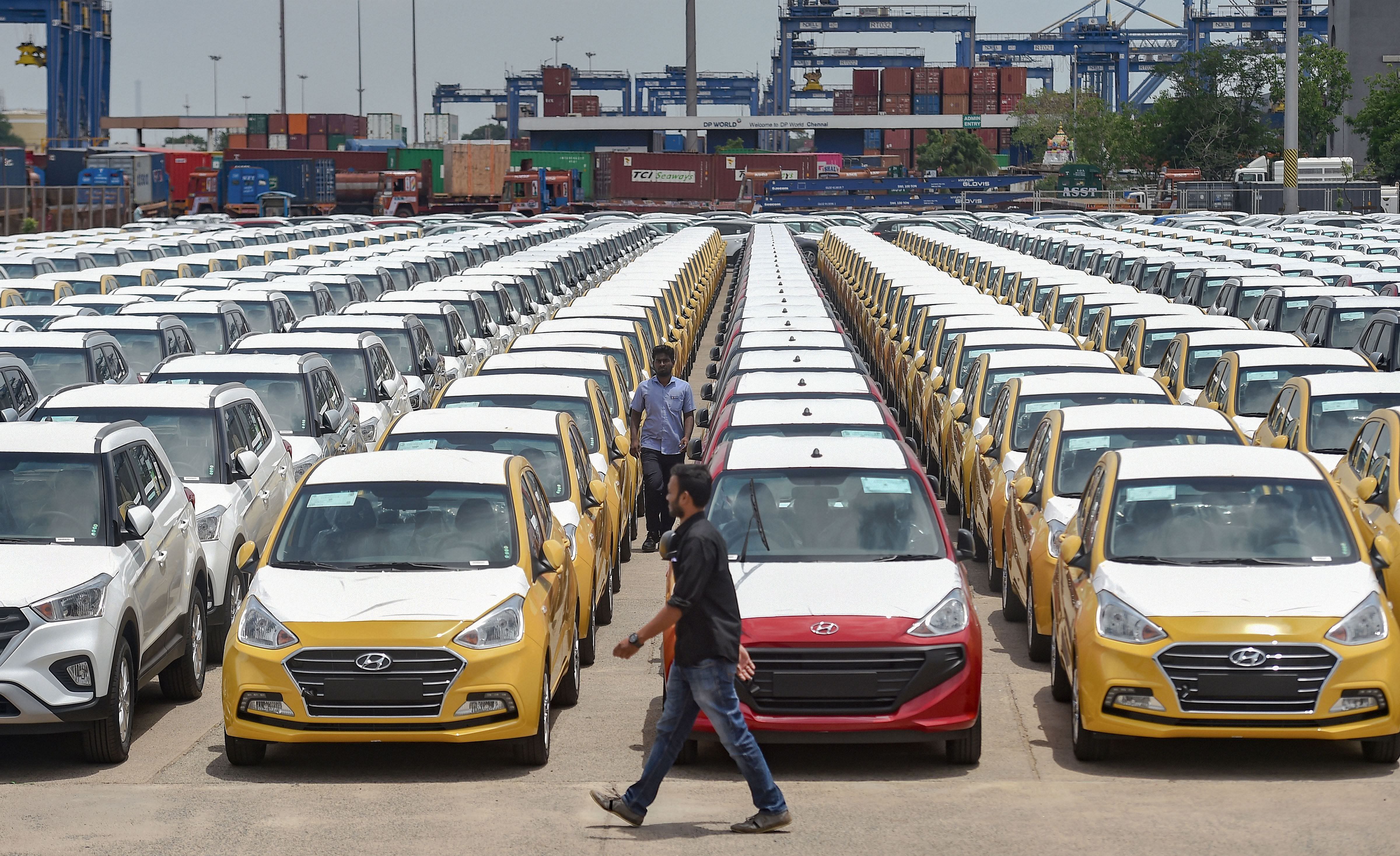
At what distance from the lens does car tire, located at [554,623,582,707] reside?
10.0 m

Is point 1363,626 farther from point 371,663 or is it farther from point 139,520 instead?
point 139,520

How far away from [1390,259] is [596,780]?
25814mm

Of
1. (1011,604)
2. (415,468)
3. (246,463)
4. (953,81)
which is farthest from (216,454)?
(953,81)

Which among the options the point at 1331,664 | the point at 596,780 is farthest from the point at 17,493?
the point at 1331,664

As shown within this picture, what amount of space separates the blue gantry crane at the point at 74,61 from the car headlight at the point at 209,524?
82872mm

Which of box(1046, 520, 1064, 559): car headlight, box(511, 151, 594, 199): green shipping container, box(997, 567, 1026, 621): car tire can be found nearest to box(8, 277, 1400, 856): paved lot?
box(1046, 520, 1064, 559): car headlight

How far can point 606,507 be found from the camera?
492 inches

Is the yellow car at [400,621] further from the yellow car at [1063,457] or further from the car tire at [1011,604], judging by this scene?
the car tire at [1011,604]

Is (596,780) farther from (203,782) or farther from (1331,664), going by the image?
(1331,664)

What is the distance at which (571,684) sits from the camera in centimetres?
1011

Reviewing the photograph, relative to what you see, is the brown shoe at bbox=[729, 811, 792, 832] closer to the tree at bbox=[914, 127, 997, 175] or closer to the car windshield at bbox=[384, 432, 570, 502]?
the car windshield at bbox=[384, 432, 570, 502]

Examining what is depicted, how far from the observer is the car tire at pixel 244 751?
8727 millimetres

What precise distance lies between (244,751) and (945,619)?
3.39 metres

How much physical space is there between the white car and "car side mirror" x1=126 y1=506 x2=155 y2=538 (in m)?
1.74
